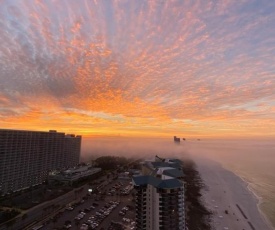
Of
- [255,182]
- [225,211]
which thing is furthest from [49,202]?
[255,182]

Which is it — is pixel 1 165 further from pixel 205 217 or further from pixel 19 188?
pixel 205 217

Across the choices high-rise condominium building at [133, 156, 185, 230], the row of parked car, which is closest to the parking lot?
the row of parked car

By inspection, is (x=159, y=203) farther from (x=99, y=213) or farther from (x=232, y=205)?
(x=232, y=205)

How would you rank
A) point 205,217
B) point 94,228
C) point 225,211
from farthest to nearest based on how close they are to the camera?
point 225,211
point 205,217
point 94,228

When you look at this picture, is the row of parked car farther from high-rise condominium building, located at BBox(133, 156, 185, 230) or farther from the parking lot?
high-rise condominium building, located at BBox(133, 156, 185, 230)

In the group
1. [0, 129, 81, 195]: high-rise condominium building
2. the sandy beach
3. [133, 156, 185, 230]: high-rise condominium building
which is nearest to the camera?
[133, 156, 185, 230]: high-rise condominium building

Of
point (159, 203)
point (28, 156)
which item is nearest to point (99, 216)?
point (159, 203)

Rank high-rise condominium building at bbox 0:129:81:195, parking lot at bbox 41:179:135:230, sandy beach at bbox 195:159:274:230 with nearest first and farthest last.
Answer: parking lot at bbox 41:179:135:230
sandy beach at bbox 195:159:274:230
high-rise condominium building at bbox 0:129:81:195
